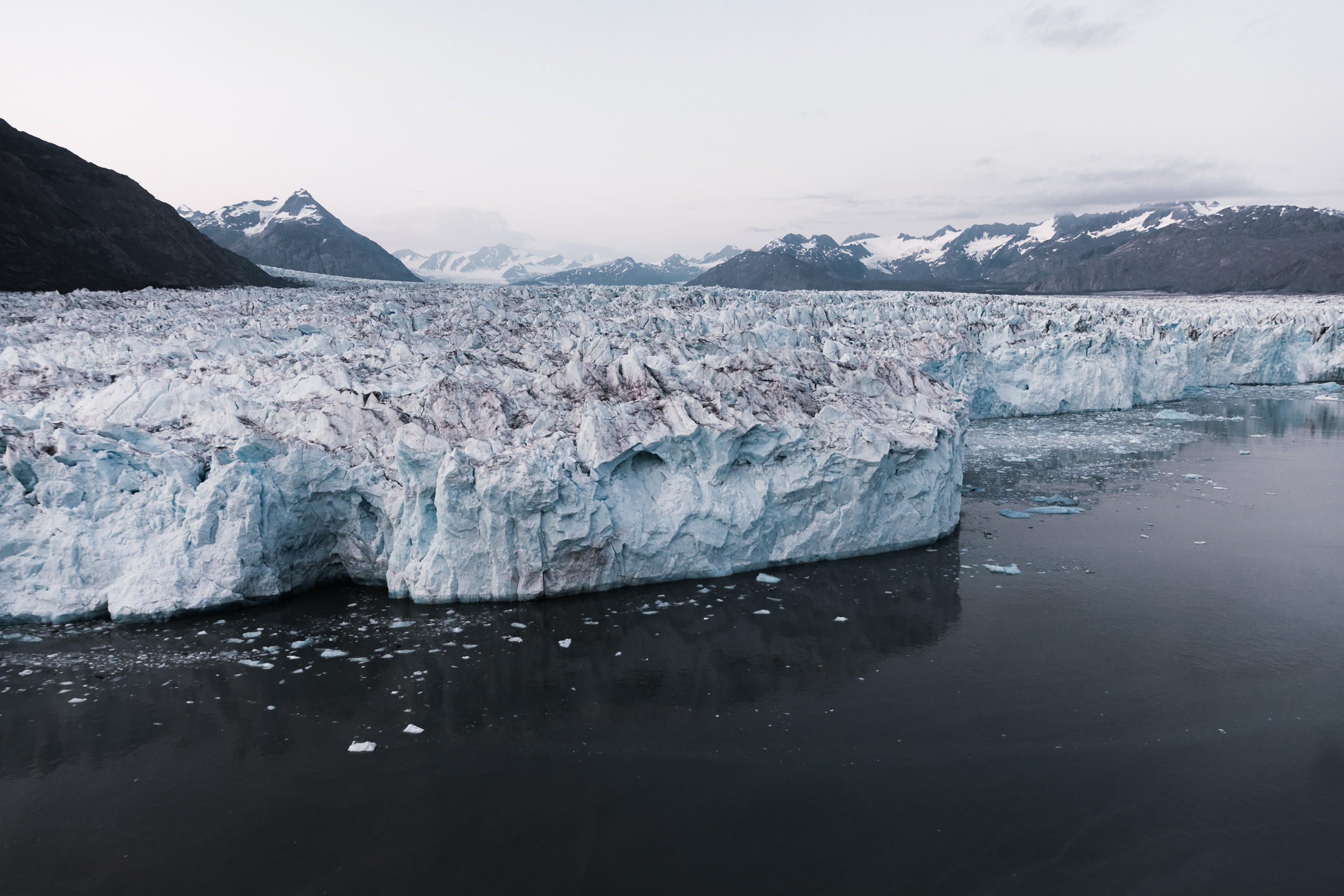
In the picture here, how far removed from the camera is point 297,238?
85.8 metres

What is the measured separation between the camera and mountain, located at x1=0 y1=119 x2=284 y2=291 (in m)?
31.2

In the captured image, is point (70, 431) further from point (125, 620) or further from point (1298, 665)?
point (1298, 665)

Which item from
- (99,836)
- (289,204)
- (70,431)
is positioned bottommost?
(99,836)

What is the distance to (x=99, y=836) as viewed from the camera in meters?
5.90

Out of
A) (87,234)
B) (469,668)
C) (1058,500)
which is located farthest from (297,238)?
(469,668)

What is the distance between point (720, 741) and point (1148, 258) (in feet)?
383

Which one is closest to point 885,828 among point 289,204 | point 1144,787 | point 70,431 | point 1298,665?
point 1144,787

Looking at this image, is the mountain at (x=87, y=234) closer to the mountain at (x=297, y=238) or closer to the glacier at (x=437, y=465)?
the glacier at (x=437, y=465)

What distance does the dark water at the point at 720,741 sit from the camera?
5641mm

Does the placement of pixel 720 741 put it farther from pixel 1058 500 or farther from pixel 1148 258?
pixel 1148 258

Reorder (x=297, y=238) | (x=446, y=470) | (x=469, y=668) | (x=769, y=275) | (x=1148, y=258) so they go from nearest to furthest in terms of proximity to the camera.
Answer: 1. (x=469, y=668)
2. (x=446, y=470)
3. (x=297, y=238)
4. (x=1148, y=258)
5. (x=769, y=275)

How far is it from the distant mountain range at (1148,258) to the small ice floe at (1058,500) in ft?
274

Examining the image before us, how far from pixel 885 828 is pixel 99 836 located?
599 cm

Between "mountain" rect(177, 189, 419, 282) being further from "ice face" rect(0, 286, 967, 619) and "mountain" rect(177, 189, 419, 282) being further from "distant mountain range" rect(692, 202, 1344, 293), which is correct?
"ice face" rect(0, 286, 967, 619)
